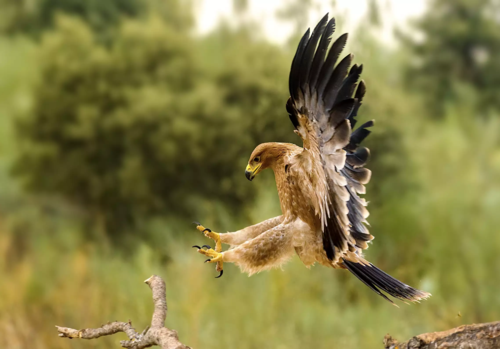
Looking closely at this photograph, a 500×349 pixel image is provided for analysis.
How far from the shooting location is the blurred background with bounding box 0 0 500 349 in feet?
9.82

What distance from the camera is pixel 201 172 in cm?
333

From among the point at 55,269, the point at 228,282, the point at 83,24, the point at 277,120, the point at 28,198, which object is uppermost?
the point at 83,24

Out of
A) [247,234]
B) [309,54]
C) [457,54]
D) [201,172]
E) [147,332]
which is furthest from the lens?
[457,54]

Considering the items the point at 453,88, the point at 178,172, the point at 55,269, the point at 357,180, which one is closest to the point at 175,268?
the point at 178,172

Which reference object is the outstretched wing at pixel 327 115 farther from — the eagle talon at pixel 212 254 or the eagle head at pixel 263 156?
the eagle talon at pixel 212 254

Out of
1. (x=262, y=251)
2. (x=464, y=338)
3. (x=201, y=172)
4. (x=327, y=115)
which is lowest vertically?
(x=464, y=338)

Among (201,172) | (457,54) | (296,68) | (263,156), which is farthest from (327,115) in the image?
(457,54)

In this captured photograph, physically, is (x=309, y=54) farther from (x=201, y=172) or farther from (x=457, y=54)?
(x=457, y=54)

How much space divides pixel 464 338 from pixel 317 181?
0.46 m

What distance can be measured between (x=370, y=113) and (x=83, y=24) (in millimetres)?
2641

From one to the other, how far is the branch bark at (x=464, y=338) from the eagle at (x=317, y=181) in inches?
4.5

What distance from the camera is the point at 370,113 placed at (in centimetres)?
255

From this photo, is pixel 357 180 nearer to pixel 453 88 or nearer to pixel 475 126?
pixel 475 126

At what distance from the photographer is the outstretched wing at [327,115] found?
107 cm
